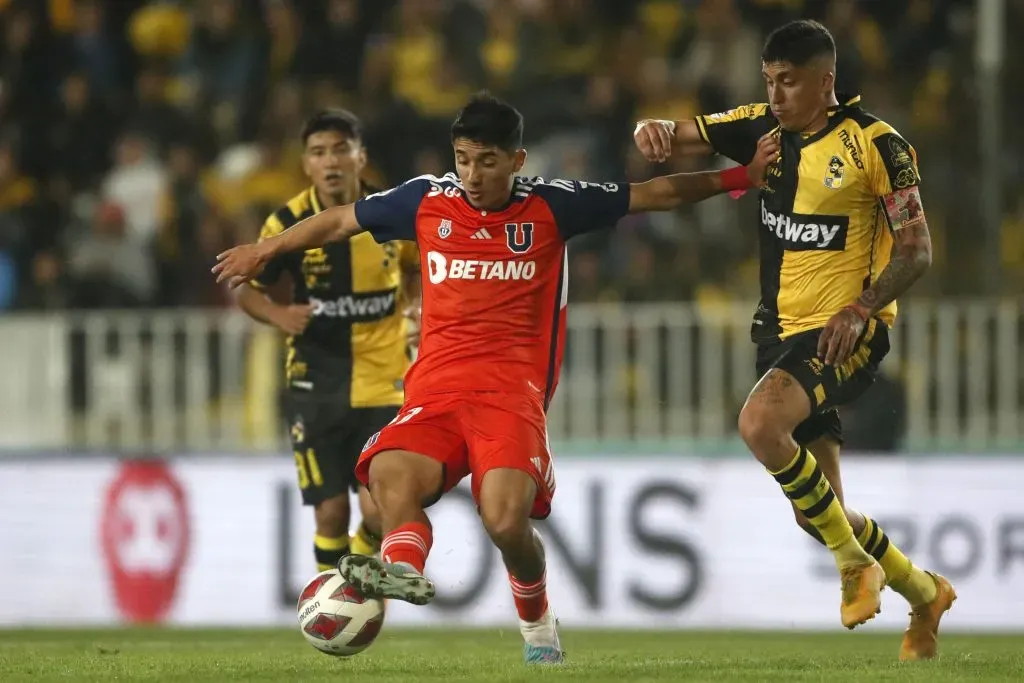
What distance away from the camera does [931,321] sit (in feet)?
41.8

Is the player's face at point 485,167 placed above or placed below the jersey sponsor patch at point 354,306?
above

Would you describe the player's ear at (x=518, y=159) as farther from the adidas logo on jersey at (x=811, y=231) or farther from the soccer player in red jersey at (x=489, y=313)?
the adidas logo on jersey at (x=811, y=231)

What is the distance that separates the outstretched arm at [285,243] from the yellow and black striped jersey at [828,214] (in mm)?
1685

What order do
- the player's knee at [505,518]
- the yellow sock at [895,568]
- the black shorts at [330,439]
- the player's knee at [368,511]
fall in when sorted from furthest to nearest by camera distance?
the black shorts at [330,439] → the player's knee at [368,511] → the yellow sock at [895,568] → the player's knee at [505,518]

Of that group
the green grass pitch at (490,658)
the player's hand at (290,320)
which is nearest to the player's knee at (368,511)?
the green grass pitch at (490,658)

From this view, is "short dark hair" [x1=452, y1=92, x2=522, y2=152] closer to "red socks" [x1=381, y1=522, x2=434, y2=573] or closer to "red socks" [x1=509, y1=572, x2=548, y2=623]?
"red socks" [x1=381, y1=522, x2=434, y2=573]

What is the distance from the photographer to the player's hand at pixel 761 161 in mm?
7703

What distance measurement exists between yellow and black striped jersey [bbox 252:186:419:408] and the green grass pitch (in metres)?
1.41

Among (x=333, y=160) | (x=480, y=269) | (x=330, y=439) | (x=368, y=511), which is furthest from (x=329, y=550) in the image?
(x=480, y=269)

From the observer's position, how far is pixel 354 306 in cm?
980

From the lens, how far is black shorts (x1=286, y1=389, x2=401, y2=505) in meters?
9.75

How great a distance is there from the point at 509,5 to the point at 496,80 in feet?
2.98

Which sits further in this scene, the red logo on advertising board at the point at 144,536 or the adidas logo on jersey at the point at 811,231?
the red logo on advertising board at the point at 144,536

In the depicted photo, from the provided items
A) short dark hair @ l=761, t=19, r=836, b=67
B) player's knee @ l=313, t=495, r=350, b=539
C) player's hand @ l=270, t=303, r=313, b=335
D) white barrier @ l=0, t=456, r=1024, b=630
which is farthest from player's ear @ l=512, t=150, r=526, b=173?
white barrier @ l=0, t=456, r=1024, b=630
